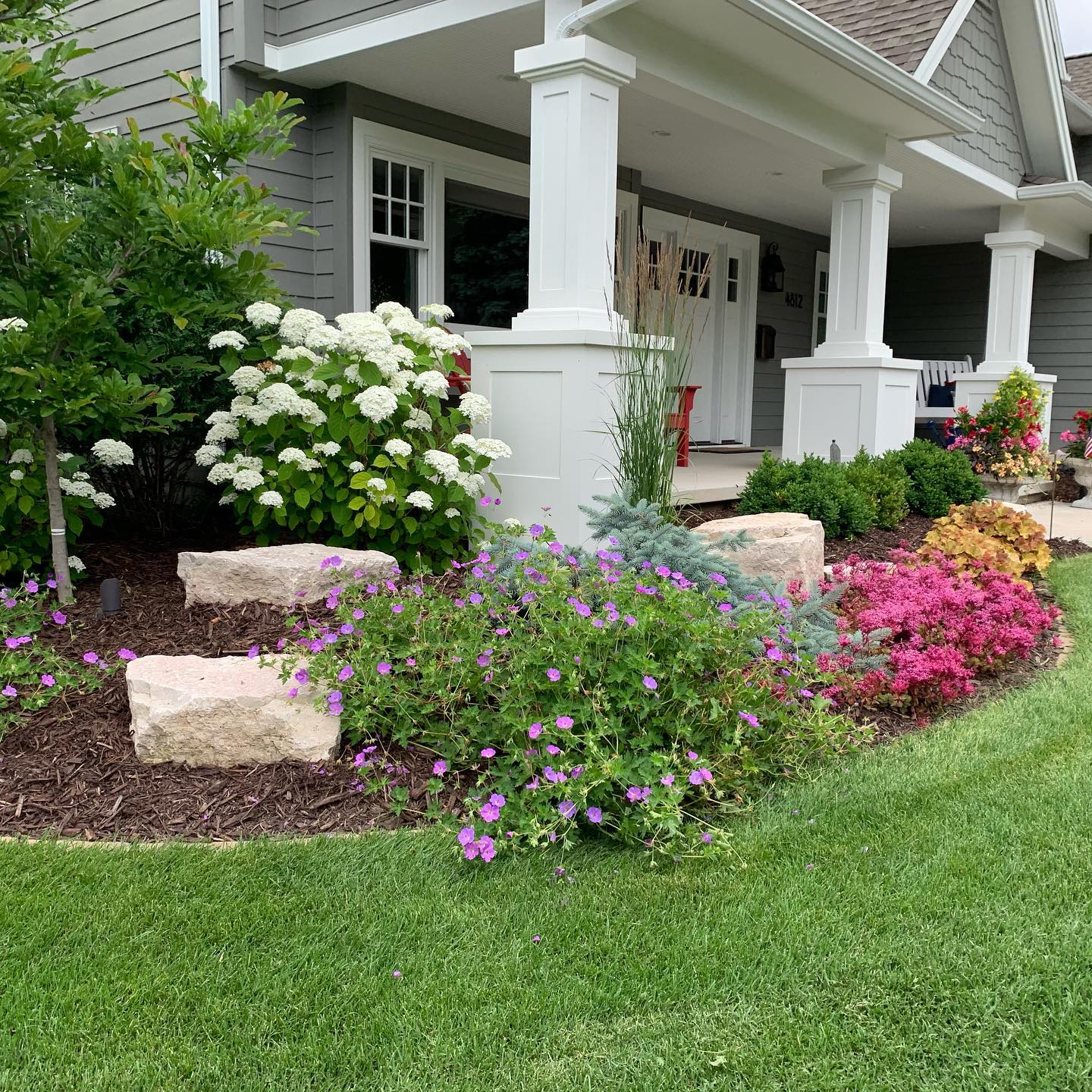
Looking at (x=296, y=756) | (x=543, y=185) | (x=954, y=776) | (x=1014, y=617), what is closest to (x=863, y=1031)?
(x=954, y=776)

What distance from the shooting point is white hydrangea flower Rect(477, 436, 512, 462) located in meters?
4.66

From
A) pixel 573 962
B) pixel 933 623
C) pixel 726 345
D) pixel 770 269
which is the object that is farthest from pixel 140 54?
pixel 770 269

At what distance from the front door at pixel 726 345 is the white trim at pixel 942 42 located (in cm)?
296

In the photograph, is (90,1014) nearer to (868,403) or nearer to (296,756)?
(296,756)

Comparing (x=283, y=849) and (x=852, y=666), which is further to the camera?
(x=852, y=666)

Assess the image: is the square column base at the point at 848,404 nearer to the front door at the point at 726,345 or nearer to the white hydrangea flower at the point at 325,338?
the front door at the point at 726,345

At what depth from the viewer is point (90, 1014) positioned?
1833mm

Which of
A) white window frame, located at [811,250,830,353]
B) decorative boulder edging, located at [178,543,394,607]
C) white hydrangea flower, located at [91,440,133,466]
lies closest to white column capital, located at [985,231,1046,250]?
white window frame, located at [811,250,830,353]

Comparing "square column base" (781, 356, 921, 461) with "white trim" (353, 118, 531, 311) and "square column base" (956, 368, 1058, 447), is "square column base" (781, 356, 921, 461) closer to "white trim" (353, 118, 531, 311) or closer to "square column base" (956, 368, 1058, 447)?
"square column base" (956, 368, 1058, 447)

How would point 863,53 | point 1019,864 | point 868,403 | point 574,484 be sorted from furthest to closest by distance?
point 868,403
point 863,53
point 574,484
point 1019,864

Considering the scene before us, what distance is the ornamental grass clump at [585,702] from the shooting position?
2439 mm

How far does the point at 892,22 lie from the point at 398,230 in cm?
443

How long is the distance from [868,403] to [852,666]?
4.35 metres

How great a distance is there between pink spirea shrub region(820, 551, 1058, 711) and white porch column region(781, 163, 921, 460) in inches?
114
